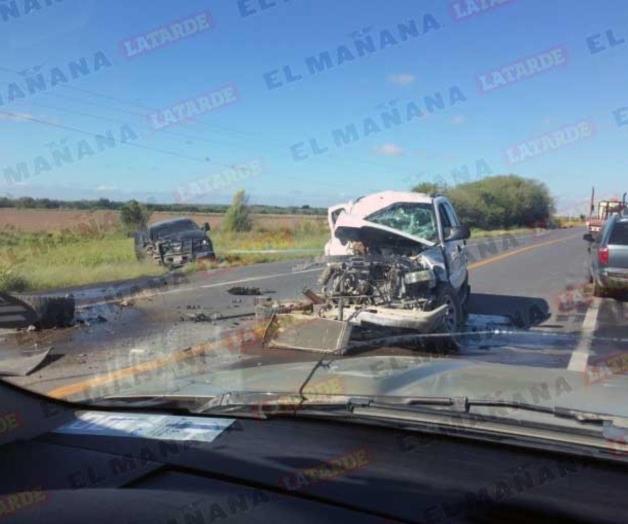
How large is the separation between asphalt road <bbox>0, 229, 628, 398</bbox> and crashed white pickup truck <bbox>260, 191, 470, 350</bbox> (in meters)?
0.57

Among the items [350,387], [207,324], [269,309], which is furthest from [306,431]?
[207,324]

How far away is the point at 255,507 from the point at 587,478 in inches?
46.4

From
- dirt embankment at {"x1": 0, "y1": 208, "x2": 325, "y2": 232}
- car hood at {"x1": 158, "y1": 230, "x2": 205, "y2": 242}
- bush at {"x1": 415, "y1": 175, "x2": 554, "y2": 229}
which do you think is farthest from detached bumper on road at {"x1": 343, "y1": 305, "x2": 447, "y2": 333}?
bush at {"x1": 415, "y1": 175, "x2": 554, "y2": 229}

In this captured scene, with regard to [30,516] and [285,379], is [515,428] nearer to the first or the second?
[285,379]

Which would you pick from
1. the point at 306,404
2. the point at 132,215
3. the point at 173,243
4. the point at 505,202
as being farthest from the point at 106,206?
the point at 505,202

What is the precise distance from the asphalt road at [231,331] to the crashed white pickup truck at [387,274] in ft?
1.87

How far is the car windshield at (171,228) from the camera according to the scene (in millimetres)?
21703

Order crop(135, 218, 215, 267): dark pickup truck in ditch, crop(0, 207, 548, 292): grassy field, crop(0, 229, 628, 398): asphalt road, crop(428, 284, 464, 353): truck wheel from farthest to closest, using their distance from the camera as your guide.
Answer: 1. crop(135, 218, 215, 267): dark pickup truck in ditch
2. crop(0, 207, 548, 292): grassy field
3. crop(428, 284, 464, 353): truck wheel
4. crop(0, 229, 628, 398): asphalt road

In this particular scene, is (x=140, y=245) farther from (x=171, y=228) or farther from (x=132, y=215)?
(x=132, y=215)

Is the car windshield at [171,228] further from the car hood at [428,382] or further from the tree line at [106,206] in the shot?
the car hood at [428,382]

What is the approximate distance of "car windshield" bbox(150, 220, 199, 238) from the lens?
2170cm

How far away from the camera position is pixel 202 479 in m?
Answer: 2.43

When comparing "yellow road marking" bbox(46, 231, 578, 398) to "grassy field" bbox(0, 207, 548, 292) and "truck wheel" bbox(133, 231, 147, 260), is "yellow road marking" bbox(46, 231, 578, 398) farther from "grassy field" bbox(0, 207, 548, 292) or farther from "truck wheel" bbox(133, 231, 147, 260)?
"truck wheel" bbox(133, 231, 147, 260)

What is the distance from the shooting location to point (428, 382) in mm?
3426
